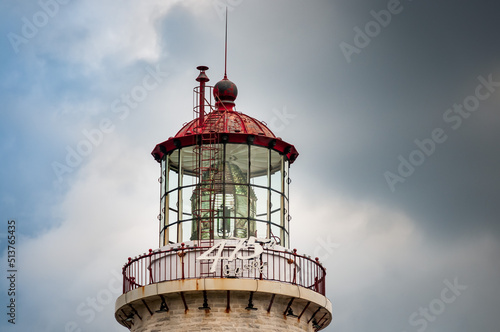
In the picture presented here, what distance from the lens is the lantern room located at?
160 ft

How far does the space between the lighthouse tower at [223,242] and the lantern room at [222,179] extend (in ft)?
0.11

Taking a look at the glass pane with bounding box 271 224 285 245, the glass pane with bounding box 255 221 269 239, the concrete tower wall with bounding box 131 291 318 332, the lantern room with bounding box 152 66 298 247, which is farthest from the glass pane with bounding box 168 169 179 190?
the concrete tower wall with bounding box 131 291 318 332

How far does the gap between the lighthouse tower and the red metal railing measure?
33mm

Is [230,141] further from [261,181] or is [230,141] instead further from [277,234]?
[277,234]

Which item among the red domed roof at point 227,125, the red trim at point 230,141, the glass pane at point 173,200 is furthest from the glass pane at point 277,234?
the glass pane at point 173,200

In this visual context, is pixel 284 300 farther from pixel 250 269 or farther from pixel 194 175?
pixel 194 175

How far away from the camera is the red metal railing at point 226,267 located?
47.5 meters

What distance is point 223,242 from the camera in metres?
47.9

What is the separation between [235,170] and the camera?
163ft

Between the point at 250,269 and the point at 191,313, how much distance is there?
239 centimetres

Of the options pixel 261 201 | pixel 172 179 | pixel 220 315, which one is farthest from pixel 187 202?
pixel 220 315

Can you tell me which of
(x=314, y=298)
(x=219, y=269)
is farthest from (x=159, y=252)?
(x=314, y=298)

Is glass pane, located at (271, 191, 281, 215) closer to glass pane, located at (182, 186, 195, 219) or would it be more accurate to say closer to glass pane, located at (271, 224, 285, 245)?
glass pane, located at (271, 224, 285, 245)

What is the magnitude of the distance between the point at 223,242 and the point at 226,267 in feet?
3.14
